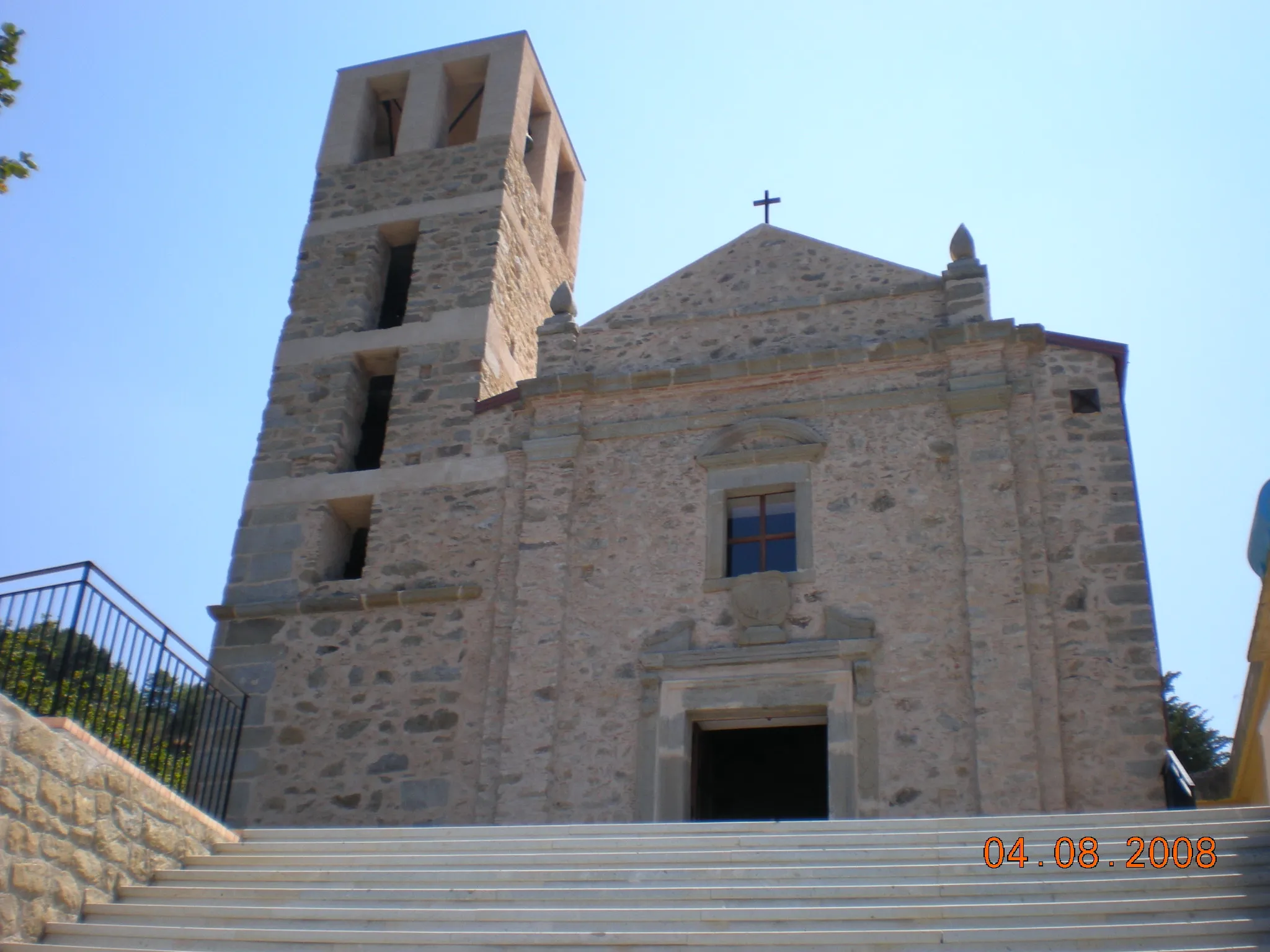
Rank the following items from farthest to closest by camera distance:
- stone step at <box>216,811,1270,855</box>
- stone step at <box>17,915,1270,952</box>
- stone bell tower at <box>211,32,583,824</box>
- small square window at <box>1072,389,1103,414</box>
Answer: stone bell tower at <box>211,32,583,824</box>
small square window at <box>1072,389,1103,414</box>
stone step at <box>216,811,1270,855</box>
stone step at <box>17,915,1270,952</box>

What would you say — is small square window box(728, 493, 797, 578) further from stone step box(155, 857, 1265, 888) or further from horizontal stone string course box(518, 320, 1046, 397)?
stone step box(155, 857, 1265, 888)

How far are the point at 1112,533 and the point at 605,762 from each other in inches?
179

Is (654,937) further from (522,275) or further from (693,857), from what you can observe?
(522,275)

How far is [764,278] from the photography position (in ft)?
43.9

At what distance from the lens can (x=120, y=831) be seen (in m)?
7.20

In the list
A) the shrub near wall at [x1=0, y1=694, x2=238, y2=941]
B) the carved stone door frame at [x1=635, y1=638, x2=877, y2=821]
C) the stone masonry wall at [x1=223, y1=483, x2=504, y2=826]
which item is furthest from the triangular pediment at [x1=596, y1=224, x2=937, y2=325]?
the shrub near wall at [x1=0, y1=694, x2=238, y2=941]

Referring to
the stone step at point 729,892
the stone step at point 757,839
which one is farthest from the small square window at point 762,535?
the stone step at point 729,892

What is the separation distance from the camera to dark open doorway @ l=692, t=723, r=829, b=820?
1370 cm

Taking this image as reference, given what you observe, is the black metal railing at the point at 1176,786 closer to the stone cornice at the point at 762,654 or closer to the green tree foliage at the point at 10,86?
the stone cornice at the point at 762,654

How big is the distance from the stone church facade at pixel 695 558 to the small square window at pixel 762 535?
3cm

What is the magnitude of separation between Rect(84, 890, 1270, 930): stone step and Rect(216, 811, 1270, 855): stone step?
0.88 metres

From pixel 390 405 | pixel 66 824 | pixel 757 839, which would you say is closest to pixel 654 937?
pixel 757 839

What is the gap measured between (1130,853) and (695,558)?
18.2ft

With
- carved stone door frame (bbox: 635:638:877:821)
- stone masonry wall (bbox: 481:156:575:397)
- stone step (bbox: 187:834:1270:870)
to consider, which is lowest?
stone step (bbox: 187:834:1270:870)
